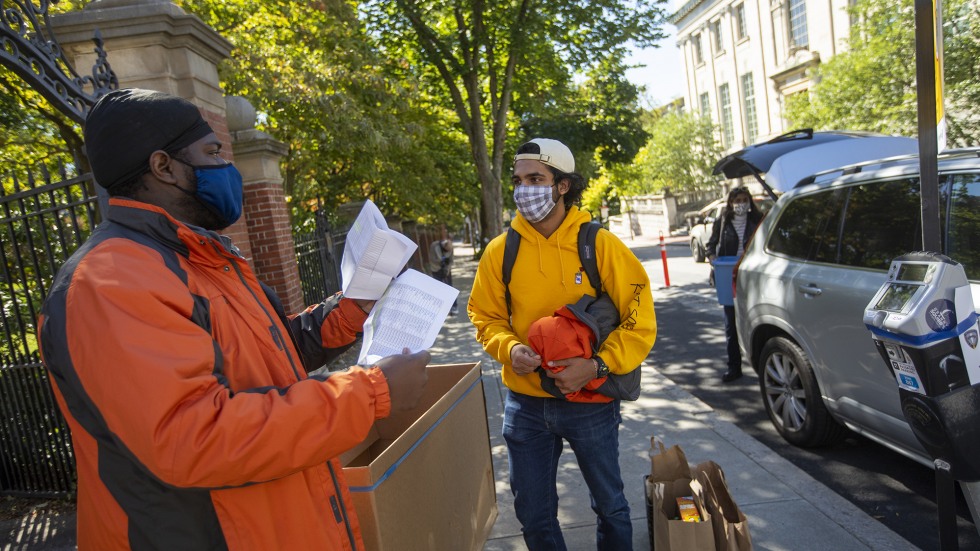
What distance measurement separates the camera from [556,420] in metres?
2.48

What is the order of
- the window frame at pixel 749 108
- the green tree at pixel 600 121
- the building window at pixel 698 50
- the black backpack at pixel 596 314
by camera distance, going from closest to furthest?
the black backpack at pixel 596 314 < the green tree at pixel 600 121 < the window frame at pixel 749 108 < the building window at pixel 698 50

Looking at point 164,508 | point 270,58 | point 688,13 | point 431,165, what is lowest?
point 164,508

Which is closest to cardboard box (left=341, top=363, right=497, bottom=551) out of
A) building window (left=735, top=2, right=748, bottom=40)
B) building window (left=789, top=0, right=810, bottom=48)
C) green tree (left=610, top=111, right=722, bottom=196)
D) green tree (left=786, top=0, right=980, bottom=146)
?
green tree (left=786, top=0, right=980, bottom=146)

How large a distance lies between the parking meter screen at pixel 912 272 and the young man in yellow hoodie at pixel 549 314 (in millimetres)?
869

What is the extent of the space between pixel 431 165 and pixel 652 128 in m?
27.5

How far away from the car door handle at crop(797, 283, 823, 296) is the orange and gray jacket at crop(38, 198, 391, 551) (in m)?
3.26

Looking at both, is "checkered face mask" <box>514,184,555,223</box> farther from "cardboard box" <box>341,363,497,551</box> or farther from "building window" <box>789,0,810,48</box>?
"building window" <box>789,0,810,48</box>

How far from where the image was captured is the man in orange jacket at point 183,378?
118 cm

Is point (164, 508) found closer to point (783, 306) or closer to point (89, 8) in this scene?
point (783, 306)

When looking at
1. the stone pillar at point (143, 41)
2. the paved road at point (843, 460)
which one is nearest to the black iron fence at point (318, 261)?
the stone pillar at point (143, 41)

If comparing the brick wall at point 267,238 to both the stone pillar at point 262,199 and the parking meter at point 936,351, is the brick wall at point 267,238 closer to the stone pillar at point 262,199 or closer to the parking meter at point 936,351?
the stone pillar at point 262,199

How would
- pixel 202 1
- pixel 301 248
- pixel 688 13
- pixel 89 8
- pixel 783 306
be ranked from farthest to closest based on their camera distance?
pixel 688 13
pixel 202 1
pixel 301 248
pixel 89 8
pixel 783 306

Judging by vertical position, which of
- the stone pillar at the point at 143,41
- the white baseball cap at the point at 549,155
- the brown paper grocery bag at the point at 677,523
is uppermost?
the stone pillar at the point at 143,41

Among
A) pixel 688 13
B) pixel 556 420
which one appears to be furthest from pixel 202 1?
pixel 688 13
